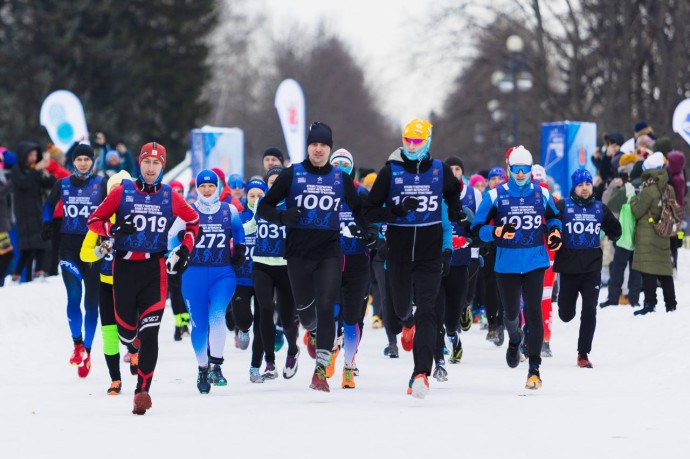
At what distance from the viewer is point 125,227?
1039cm

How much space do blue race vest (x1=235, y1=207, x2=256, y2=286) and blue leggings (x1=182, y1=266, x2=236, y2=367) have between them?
3.95ft

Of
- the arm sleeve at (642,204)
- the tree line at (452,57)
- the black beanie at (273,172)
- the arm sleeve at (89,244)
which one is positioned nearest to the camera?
the arm sleeve at (89,244)

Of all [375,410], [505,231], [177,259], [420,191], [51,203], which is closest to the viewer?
[375,410]

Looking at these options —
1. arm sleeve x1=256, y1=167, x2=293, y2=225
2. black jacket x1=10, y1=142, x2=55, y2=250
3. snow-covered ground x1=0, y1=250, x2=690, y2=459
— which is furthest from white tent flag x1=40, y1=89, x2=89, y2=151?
arm sleeve x1=256, y1=167, x2=293, y2=225

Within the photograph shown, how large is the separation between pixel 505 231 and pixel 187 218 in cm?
270

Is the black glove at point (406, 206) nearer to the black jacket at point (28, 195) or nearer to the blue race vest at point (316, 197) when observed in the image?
the blue race vest at point (316, 197)

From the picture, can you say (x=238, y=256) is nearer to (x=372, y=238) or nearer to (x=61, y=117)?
(x=372, y=238)

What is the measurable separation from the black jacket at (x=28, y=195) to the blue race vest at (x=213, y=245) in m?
8.47

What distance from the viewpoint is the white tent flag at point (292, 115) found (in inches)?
1099

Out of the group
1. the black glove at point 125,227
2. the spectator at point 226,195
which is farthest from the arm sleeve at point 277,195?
the spectator at point 226,195

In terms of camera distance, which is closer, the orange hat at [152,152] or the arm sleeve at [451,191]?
the orange hat at [152,152]

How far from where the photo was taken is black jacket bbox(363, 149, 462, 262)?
1112 cm

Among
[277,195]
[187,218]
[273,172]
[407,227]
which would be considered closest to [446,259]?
[407,227]

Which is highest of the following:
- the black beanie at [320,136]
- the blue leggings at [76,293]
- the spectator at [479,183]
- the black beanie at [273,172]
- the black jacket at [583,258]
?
the black beanie at [320,136]
